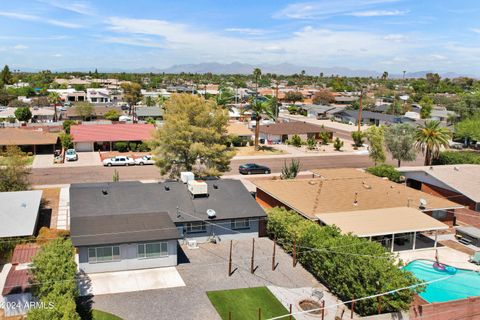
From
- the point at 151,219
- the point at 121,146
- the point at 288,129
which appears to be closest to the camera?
the point at 151,219

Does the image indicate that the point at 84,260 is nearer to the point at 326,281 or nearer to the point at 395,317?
the point at 326,281

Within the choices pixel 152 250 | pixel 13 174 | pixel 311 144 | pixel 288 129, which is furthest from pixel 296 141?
pixel 152 250

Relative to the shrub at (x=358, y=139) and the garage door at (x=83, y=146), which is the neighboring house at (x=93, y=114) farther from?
the shrub at (x=358, y=139)

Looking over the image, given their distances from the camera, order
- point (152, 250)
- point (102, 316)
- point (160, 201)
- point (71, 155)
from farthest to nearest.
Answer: point (71, 155)
point (160, 201)
point (152, 250)
point (102, 316)

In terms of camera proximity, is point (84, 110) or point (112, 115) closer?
point (84, 110)

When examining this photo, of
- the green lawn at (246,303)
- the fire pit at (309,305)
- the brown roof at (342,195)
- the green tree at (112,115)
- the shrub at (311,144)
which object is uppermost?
the green tree at (112,115)

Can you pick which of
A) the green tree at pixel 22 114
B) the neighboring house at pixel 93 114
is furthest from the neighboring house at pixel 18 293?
the neighboring house at pixel 93 114

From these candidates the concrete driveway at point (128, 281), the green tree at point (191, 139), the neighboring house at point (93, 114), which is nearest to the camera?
the concrete driveway at point (128, 281)

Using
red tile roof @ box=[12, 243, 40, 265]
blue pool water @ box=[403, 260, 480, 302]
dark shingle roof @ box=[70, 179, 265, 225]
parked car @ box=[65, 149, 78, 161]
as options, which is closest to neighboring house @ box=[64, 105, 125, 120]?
parked car @ box=[65, 149, 78, 161]

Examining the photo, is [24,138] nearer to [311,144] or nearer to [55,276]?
[311,144]
